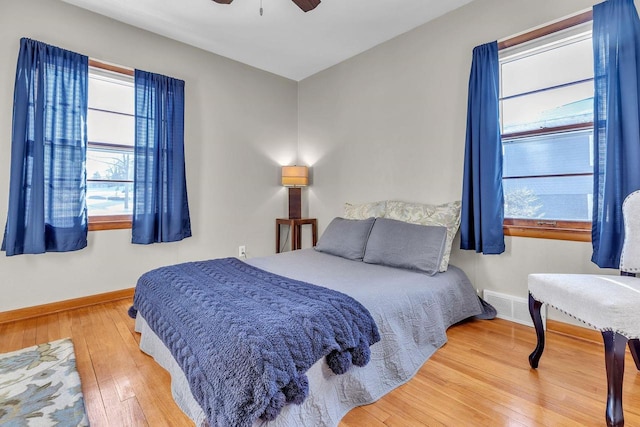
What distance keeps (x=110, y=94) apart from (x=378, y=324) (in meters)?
3.15

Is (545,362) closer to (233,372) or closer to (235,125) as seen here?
(233,372)

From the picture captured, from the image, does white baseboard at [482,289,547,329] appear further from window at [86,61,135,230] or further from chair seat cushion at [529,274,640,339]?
window at [86,61,135,230]

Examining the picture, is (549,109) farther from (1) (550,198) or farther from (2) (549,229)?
(2) (549,229)

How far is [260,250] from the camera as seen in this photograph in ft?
13.1

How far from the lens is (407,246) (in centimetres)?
240

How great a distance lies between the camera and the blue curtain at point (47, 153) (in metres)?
2.38

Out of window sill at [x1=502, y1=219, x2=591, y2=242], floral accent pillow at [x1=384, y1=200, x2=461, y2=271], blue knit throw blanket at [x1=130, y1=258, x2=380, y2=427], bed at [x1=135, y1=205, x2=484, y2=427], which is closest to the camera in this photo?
blue knit throw blanket at [x1=130, y1=258, x2=380, y2=427]

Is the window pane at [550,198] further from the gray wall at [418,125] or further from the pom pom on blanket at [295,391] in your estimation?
the pom pom on blanket at [295,391]

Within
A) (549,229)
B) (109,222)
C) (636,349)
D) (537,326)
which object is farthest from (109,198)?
(636,349)

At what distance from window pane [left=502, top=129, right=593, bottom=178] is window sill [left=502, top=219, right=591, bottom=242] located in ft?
1.19

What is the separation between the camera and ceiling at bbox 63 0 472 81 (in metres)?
2.65

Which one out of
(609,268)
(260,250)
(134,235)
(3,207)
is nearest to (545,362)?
(609,268)

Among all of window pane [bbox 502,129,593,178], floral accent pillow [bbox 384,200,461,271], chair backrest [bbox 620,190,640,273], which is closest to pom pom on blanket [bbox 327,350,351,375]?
floral accent pillow [bbox 384,200,461,271]

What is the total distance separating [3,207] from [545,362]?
3.97 metres
